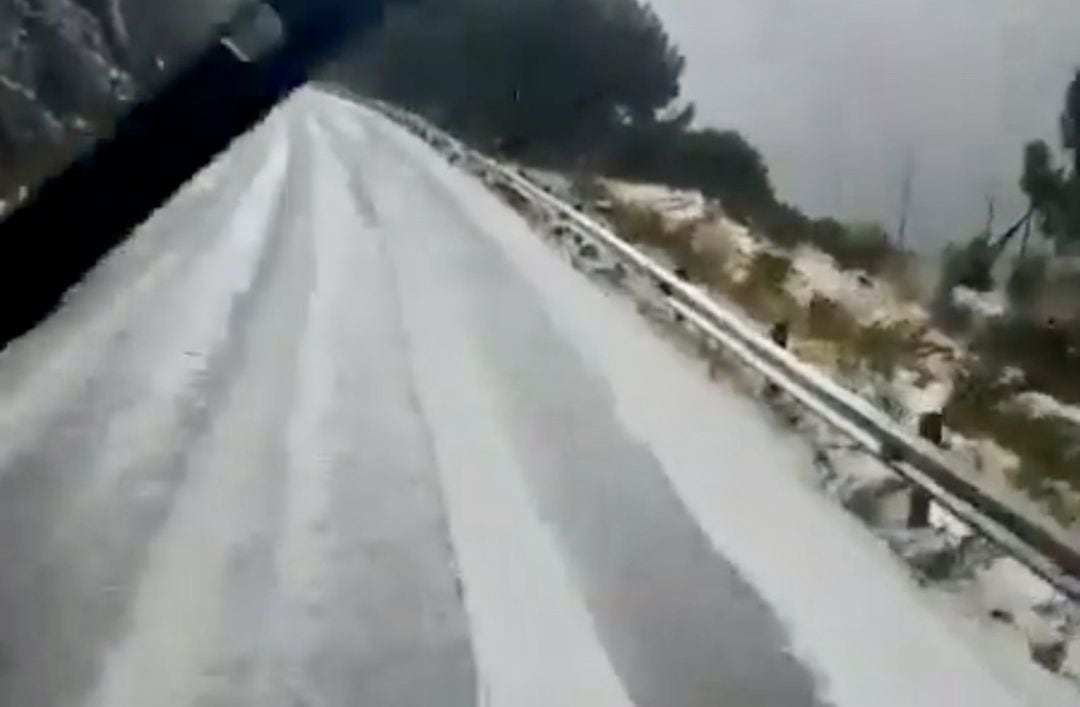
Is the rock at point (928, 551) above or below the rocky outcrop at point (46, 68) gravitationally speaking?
above

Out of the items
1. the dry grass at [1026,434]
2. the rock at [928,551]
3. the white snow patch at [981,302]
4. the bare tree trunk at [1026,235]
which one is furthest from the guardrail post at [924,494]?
the bare tree trunk at [1026,235]

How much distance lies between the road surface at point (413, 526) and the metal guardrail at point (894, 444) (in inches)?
14.2

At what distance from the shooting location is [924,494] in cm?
764

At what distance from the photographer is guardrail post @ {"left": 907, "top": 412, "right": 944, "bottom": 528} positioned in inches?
305

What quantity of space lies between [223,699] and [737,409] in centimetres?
586

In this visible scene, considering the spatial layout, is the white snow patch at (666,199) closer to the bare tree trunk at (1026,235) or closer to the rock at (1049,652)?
the bare tree trunk at (1026,235)

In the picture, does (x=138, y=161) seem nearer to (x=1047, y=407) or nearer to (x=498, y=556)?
(x=498, y=556)

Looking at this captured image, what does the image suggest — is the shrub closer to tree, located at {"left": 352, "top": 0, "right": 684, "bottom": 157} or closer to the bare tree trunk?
the bare tree trunk

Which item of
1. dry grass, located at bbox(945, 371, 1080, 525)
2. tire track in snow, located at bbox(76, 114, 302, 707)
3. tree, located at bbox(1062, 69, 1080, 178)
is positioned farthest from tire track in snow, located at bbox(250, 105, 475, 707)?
tree, located at bbox(1062, 69, 1080, 178)

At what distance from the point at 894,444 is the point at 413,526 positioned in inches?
88.1

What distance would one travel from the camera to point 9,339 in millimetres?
2686

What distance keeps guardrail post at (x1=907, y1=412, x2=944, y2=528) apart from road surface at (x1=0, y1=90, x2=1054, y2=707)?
0.94 ft

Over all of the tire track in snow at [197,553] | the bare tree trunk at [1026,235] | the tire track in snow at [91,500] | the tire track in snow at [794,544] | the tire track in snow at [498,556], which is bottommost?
the tire track in snow at [91,500]

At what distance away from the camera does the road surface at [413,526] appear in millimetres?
5785
